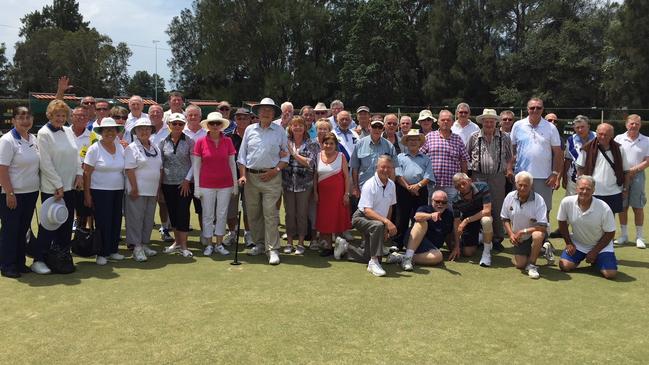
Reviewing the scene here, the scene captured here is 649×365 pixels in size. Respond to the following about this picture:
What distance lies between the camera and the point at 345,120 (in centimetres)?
766

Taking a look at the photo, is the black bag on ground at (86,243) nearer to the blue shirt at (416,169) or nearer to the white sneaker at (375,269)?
the white sneaker at (375,269)

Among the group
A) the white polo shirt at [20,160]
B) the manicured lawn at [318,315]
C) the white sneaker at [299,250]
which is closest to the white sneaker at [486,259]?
the manicured lawn at [318,315]

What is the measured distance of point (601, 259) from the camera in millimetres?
5664

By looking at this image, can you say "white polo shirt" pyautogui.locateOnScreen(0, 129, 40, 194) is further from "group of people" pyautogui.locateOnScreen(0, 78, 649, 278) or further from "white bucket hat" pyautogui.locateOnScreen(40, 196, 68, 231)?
"white bucket hat" pyautogui.locateOnScreen(40, 196, 68, 231)

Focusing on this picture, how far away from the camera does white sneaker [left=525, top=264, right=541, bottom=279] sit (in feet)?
18.3

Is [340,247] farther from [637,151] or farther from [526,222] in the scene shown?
[637,151]

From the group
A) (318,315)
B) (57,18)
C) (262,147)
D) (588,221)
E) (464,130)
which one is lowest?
(318,315)

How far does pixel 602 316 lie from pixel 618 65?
3911 centimetres

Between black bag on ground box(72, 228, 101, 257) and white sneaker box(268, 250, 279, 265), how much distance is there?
196 centimetres

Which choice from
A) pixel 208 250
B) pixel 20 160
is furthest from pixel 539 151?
pixel 20 160

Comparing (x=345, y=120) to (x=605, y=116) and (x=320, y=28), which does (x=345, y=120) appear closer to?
(x=605, y=116)

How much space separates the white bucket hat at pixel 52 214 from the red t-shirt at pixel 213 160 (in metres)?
1.56

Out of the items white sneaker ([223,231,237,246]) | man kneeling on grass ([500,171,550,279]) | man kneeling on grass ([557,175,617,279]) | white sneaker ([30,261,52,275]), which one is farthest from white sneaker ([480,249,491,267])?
white sneaker ([30,261,52,275])

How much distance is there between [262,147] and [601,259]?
4.09 metres
